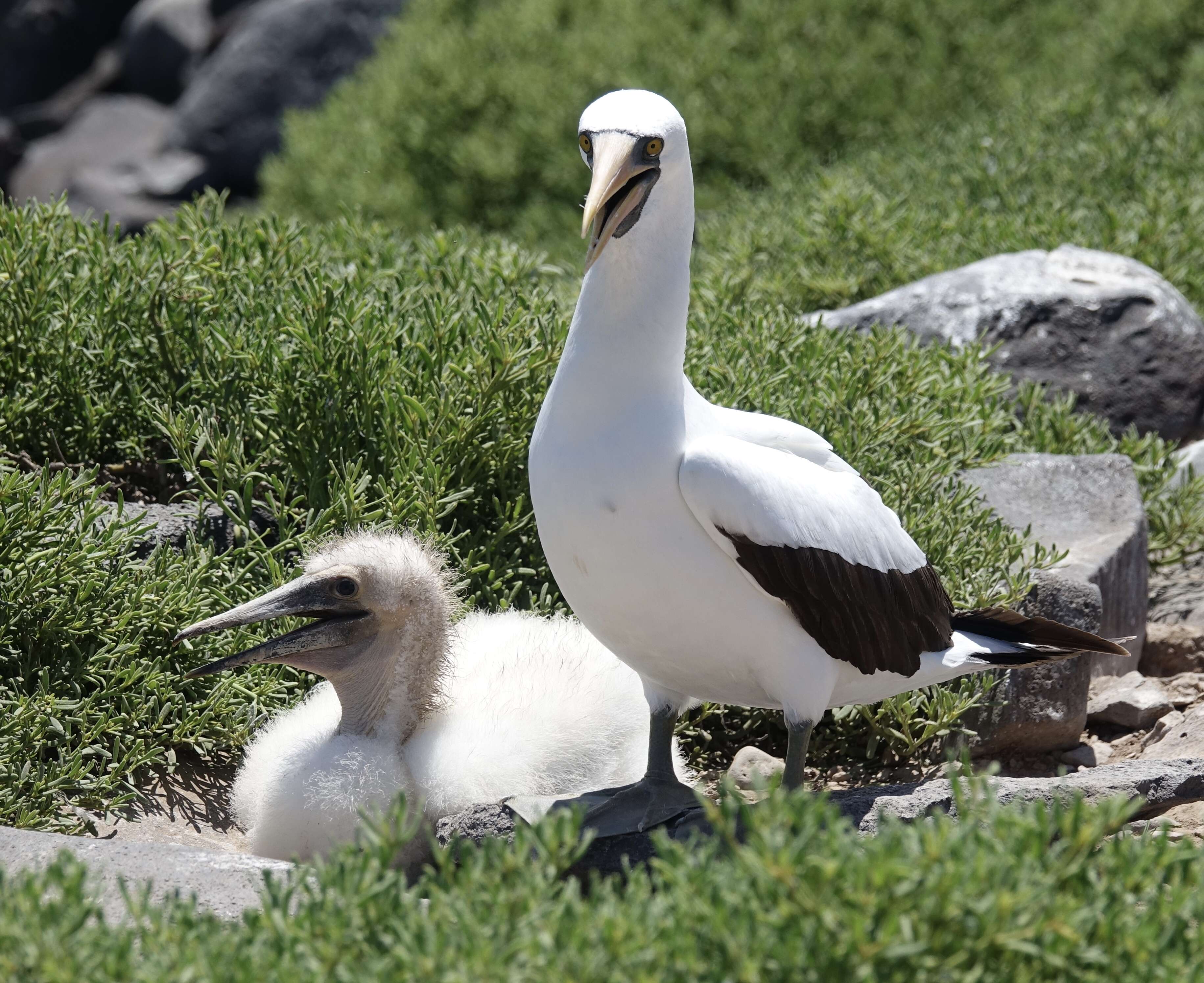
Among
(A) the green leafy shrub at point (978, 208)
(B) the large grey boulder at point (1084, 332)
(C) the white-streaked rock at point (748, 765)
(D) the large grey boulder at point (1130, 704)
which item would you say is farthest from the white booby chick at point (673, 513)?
(A) the green leafy shrub at point (978, 208)

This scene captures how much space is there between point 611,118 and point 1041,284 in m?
4.01

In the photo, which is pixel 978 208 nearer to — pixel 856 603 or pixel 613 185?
pixel 856 603

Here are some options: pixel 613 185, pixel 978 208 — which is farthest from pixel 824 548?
pixel 978 208

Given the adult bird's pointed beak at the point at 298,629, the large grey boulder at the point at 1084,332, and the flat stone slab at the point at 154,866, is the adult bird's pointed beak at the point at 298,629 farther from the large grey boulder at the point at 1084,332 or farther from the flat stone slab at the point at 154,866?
the large grey boulder at the point at 1084,332

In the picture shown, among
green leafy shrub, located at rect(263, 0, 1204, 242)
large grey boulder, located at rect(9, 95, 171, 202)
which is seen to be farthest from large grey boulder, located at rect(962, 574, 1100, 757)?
large grey boulder, located at rect(9, 95, 171, 202)

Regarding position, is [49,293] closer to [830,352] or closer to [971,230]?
[830,352]

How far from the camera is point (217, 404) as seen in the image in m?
4.82

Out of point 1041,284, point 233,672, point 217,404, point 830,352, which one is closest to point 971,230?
point 1041,284

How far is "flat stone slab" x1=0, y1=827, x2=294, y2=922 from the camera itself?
9.61ft

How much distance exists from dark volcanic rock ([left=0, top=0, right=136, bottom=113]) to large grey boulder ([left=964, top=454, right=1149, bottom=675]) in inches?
781

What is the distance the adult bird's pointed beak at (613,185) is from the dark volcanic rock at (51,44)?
68.3 feet

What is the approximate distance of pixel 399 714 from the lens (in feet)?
12.9

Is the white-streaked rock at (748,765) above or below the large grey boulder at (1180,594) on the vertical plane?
above

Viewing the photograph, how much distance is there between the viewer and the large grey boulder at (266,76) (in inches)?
672
